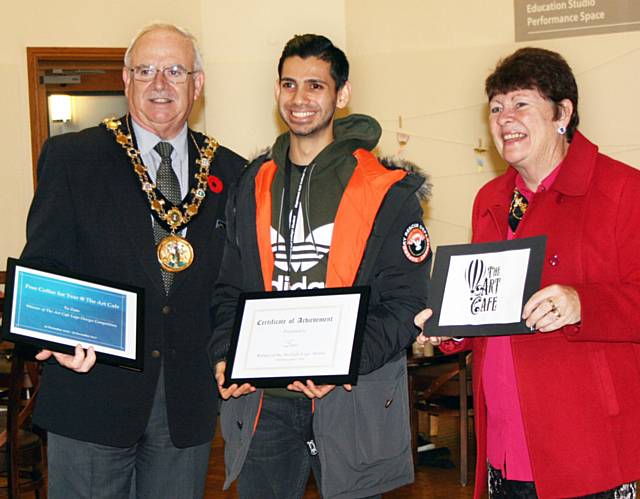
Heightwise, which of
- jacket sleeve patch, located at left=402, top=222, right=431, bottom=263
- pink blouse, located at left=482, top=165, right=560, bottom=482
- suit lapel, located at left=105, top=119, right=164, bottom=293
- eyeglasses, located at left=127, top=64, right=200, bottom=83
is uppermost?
eyeglasses, located at left=127, top=64, right=200, bottom=83

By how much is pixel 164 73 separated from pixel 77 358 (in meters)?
0.86

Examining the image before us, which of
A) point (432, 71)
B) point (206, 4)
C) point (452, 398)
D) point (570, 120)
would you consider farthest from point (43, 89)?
point (570, 120)

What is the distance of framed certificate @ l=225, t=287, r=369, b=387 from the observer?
239 centimetres

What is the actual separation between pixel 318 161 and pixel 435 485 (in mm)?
3089

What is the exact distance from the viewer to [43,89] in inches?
292

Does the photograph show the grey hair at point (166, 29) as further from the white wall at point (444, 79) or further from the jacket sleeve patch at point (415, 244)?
the white wall at point (444, 79)

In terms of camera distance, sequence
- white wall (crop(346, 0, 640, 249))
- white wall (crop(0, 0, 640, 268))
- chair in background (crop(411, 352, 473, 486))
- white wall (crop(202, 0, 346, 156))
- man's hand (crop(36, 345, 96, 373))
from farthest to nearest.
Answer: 1. white wall (crop(202, 0, 346, 156))
2. white wall (crop(0, 0, 640, 268))
3. white wall (crop(346, 0, 640, 249))
4. chair in background (crop(411, 352, 473, 486))
5. man's hand (crop(36, 345, 96, 373))

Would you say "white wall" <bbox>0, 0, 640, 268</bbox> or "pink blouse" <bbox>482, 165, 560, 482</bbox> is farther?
"white wall" <bbox>0, 0, 640, 268</bbox>

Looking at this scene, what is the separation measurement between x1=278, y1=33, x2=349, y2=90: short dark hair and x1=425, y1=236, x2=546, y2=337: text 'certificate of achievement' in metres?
0.61

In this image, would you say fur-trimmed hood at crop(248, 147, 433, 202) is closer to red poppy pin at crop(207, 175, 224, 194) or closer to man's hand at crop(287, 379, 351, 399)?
red poppy pin at crop(207, 175, 224, 194)

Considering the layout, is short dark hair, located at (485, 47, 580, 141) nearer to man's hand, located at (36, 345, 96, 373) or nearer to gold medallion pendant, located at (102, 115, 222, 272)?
gold medallion pendant, located at (102, 115, 222, 272)

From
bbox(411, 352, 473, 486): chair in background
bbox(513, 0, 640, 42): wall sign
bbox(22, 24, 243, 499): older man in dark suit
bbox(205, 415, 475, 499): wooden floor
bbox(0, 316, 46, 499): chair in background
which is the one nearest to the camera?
bbox(22, 24, 243, 499): older man in dark suit

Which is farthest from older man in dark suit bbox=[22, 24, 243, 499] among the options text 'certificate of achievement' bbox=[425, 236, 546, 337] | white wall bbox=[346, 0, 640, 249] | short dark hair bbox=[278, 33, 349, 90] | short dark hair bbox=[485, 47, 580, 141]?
white wall bbox=[346, 0, 640, 249]

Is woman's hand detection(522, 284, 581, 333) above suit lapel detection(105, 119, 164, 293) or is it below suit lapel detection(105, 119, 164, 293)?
below
